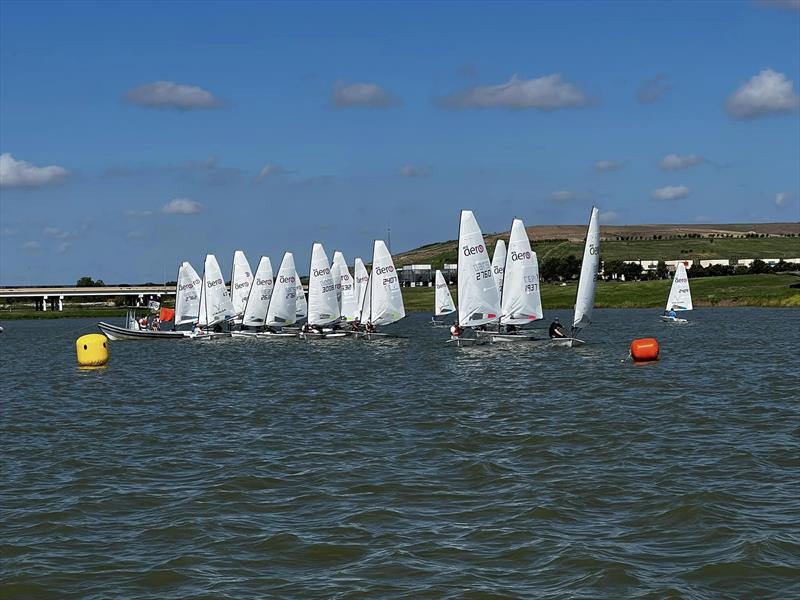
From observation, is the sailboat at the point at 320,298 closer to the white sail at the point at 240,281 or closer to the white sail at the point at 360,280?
the white sail at the point at 360,280

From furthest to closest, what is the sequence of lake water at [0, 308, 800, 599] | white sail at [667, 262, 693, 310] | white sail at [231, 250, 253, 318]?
white sail at [667, 262, 693, 310] → white sail at [231, 250, 253, 318] → lake water at [0, 308, 800, 599]

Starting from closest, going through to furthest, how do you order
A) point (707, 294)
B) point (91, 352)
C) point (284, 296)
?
point (91, 352) → point (284, 296) → point (707, 294)

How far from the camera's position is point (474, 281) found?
6288 cm

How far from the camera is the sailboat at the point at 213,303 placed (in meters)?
86.5

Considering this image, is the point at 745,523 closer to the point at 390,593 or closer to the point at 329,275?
the point at 390,593

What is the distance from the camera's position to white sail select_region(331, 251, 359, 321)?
299ft

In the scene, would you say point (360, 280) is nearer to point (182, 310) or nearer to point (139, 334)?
point (182, 310)

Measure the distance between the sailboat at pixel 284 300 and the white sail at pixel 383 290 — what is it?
34.7 feet

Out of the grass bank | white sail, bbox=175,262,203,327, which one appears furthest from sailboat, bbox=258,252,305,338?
the grass bank

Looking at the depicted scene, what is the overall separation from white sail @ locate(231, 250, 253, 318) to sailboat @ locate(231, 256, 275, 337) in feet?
11.8

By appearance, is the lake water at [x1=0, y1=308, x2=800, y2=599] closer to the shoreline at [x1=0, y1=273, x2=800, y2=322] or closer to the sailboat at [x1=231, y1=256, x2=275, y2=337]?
the sailboat at [x1=231, y1=256, x2=275, y2=337]

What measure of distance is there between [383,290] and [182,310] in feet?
73.6

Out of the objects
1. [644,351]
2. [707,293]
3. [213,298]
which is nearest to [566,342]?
[644,351]

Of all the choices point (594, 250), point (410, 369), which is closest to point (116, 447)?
point (410, 369)
